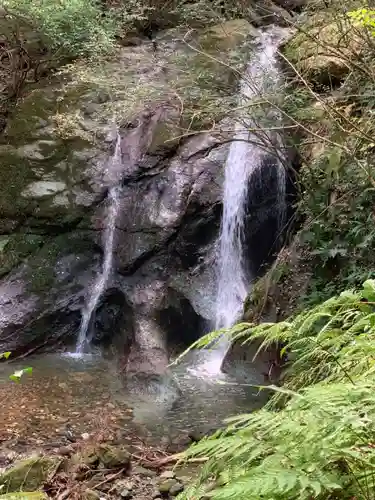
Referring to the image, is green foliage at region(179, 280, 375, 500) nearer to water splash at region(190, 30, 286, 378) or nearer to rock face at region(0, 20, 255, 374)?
rock face at region(0, 20, 255, 374)

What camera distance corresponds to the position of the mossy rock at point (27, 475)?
3.39m

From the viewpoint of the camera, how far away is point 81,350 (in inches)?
280

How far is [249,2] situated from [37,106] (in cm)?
438

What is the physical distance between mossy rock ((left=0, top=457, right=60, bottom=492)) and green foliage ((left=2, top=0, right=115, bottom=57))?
22.4 feet

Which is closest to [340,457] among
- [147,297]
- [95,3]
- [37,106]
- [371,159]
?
[371,159]

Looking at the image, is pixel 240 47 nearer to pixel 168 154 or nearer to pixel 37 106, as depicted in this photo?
pixel 168 154

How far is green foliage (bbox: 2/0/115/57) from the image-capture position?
832 cm

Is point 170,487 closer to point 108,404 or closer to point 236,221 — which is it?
point 108,404

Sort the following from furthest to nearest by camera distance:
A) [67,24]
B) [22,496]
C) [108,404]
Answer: [67,24] → [108,404] → [22,496]

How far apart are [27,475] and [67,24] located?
302 inches

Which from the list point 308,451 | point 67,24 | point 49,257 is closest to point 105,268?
point 49,257

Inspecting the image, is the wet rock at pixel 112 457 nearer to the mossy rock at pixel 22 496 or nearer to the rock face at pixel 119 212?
the mossy rock at pixel 22 496

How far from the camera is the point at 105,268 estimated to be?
24.3 ft

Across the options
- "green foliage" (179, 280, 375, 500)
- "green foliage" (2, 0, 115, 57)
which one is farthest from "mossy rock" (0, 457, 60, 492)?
"green foliage" (2, 0, 115, 57)
